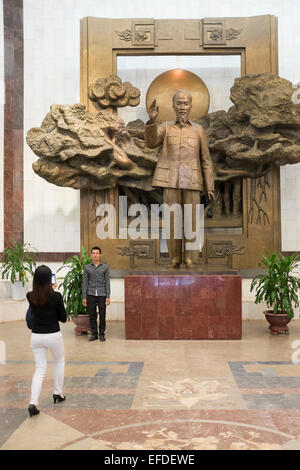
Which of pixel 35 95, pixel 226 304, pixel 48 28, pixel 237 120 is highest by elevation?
pixel 48 28

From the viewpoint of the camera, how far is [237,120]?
308 inches

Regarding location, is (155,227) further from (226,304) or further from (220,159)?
(226,304)

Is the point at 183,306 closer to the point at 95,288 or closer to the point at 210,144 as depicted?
the point at 95,288

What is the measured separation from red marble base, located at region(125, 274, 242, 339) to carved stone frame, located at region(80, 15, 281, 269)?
2205mm

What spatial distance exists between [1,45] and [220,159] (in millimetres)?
4724

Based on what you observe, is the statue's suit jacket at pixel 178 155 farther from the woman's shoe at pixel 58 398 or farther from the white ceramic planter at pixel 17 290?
the woman's shoe at pixel 58 398

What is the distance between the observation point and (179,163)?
596 cm

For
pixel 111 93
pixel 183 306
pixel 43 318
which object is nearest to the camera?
pixel 43 318

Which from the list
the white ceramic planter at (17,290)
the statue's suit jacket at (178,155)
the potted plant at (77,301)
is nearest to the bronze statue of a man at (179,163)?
the statue's suit jacket at (178,155)

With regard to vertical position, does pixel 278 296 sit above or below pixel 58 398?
above

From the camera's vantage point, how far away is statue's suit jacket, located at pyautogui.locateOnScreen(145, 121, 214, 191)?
5.94 metres

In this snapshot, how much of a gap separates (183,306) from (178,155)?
1.92 meters

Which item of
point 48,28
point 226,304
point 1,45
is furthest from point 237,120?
point 1,45

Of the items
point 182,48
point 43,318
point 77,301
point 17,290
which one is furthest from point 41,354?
point 182,48
